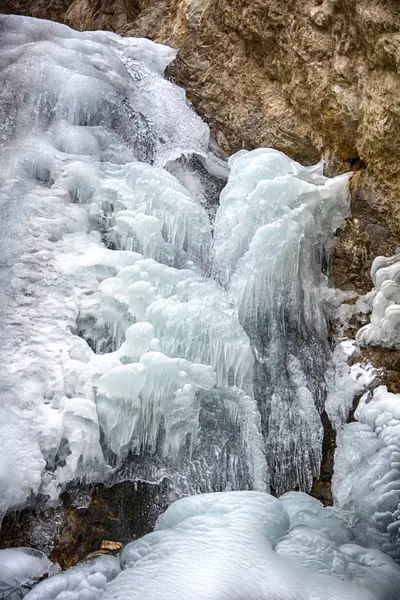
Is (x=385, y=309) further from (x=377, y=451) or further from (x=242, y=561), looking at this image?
(x=242, y=561)

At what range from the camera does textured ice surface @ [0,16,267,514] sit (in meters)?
3.25

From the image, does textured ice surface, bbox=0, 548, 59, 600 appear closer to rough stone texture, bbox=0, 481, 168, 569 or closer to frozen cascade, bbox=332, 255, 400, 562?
rough stone texture, bbox=0, 481, 168, 569

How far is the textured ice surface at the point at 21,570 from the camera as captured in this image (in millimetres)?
2707

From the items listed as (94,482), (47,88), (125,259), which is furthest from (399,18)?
(94,482)

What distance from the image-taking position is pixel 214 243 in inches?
165

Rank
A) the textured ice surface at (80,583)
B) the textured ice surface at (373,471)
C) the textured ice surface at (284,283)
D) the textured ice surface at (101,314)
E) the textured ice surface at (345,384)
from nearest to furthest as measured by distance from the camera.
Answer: the textured ice surface at (80,583)
the textured ice surface at (373,471)
the textured ice surface at (101,314)
the textured ice surface at (284,283)
the textured ice surface at (345,384)

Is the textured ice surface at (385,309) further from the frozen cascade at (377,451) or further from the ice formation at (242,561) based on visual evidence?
the ice formation at (242,561)

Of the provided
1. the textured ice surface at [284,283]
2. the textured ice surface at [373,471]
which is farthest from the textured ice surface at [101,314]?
the textured ice surface at [373,471]

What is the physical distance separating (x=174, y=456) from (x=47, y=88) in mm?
2689

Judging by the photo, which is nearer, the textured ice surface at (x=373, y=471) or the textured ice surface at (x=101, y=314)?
the textured ice surface at (x=373, y=471)

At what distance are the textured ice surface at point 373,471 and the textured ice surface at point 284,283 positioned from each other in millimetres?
233

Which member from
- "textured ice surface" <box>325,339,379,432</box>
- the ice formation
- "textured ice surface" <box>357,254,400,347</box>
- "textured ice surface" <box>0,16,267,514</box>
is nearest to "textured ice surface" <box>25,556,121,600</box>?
the ice formation

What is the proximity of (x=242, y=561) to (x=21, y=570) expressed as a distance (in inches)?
36.2

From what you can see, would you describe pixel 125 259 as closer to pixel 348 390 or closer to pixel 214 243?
pixel 214 243
